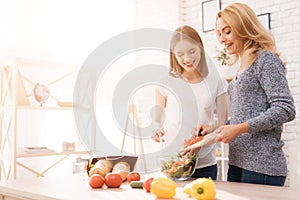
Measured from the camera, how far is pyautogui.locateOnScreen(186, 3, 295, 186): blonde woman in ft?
4.84

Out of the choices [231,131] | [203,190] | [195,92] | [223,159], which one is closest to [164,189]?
[203,190]

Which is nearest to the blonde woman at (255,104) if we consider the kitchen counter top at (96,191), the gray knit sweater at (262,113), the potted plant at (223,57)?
the gray knit sweater at (262,113)

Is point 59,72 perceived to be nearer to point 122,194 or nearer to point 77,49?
point 77,49

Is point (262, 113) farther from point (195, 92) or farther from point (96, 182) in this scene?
point (96, 182)

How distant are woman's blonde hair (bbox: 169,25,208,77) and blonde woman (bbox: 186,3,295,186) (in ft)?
0.47

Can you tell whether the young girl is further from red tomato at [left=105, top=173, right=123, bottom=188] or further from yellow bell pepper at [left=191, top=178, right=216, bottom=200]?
yellow bell pepper at [left=191, top=178, right=216, bottom=200]

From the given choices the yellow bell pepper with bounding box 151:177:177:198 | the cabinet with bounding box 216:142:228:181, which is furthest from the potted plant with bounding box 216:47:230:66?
the yellow bell pepper with bounding box 151:177:177:198

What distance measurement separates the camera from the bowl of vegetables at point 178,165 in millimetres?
1574

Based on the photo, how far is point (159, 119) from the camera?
1906 millimetres

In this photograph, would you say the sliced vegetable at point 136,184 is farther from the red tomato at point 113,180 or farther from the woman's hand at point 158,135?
the woman's hand at point 158,135

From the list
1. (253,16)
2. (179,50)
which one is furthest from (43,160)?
(253,16)

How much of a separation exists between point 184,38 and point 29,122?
2.39m

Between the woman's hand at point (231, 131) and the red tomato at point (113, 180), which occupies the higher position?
the woman's hand at point (231, 131)

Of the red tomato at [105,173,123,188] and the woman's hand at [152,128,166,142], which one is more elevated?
the woman's hand at [152,128,166,142]
